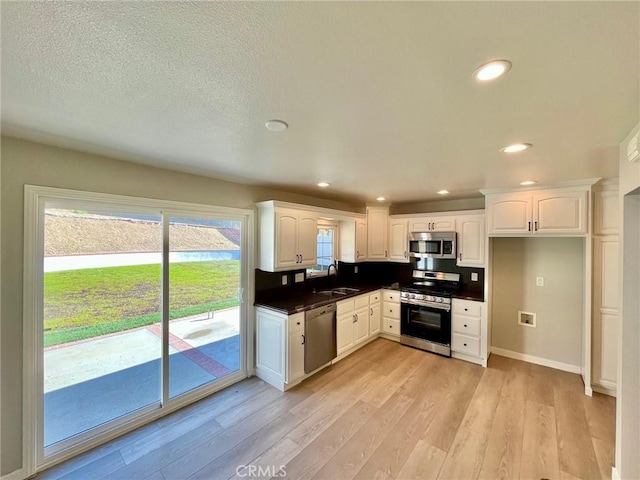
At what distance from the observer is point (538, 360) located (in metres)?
3.63

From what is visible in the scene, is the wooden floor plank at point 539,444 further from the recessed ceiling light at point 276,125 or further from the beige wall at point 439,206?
the recessed ceiling light at point 276,125

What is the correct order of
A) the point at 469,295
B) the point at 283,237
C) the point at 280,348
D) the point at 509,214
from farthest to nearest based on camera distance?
the point at 469,295, the point at 509,214, the point at 283,237, the point at 280,348

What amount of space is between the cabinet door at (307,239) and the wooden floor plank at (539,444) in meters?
2.76

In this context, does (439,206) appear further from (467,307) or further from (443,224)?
(467,307)

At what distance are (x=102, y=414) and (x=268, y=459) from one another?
157cm

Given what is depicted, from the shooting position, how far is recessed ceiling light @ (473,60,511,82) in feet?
3.27

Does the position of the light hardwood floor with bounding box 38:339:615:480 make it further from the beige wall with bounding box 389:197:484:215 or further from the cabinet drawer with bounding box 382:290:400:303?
the beige wall with bounding box 389:197:484:215

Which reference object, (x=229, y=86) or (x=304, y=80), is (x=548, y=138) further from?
(x=229, y=86)

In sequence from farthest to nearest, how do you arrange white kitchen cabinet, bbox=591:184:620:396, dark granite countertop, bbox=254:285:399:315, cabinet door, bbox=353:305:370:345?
cabinet door, bbox=353:305:370:345, dark granite countertop, bbox=254:285:399:315, white kitchen cabinet, bbox=591:184:620:396

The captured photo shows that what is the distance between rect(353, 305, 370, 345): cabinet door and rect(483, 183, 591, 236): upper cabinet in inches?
84.5

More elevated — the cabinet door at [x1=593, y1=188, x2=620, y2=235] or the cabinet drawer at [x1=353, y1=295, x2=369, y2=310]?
the cabinet door at [x1=593, y1=188, x2=620, y2=235]

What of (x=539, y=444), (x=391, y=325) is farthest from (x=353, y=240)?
(x=539, y=444)

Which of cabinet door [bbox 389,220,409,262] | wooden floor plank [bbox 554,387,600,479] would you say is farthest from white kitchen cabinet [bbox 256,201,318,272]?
wooden floor plank [bbox 554,387,600,479]

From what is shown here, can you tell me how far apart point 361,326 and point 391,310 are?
670 millimetres
